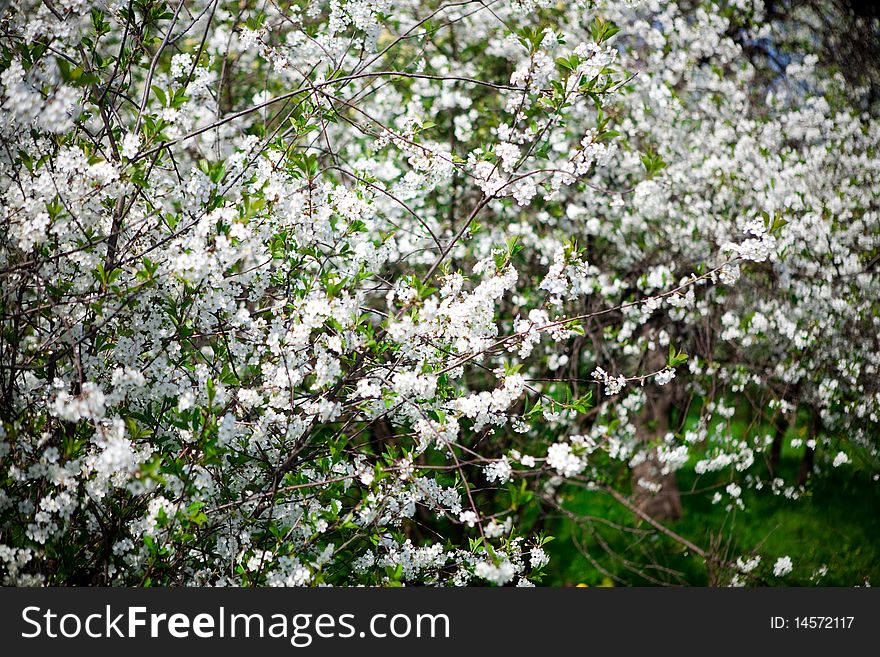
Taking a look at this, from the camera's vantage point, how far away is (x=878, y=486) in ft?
24.1

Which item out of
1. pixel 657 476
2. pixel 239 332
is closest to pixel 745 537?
pixel 657 476

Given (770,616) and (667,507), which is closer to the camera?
(770,616)

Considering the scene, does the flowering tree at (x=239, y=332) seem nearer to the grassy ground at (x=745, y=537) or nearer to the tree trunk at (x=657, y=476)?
the grassy ground at (x=745, y=537)

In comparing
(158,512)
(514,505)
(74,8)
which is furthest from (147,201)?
(514,505)

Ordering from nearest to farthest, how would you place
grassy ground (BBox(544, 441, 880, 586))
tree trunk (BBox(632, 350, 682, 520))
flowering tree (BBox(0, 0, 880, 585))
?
1. flowering tree (BBox(0, 0, 880, 585))
2. grassy ground (BBox(544, 441, 880, 586))
3. tree trunk (BBox(632, 350, 682, 520))

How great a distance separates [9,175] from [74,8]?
2.06 feet

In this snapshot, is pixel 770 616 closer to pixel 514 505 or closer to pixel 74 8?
pixel 514 505

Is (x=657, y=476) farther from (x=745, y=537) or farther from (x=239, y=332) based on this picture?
(x=239, y=332)

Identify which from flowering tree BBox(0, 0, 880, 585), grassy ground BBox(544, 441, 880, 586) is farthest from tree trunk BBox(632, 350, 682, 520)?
flowering tree BBox(0, 0, 880, 585)

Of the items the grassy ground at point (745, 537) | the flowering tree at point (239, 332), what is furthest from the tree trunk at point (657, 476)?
the flowering tree at point (239, 332)

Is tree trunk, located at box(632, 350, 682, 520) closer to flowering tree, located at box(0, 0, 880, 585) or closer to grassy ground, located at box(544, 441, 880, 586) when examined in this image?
grassy ground, located at box(544, 441, 880, 586)

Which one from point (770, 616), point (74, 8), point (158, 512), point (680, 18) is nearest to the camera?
point (158, 512)

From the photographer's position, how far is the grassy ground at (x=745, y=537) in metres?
Answer: 5.60

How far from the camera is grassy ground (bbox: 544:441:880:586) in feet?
18.4
